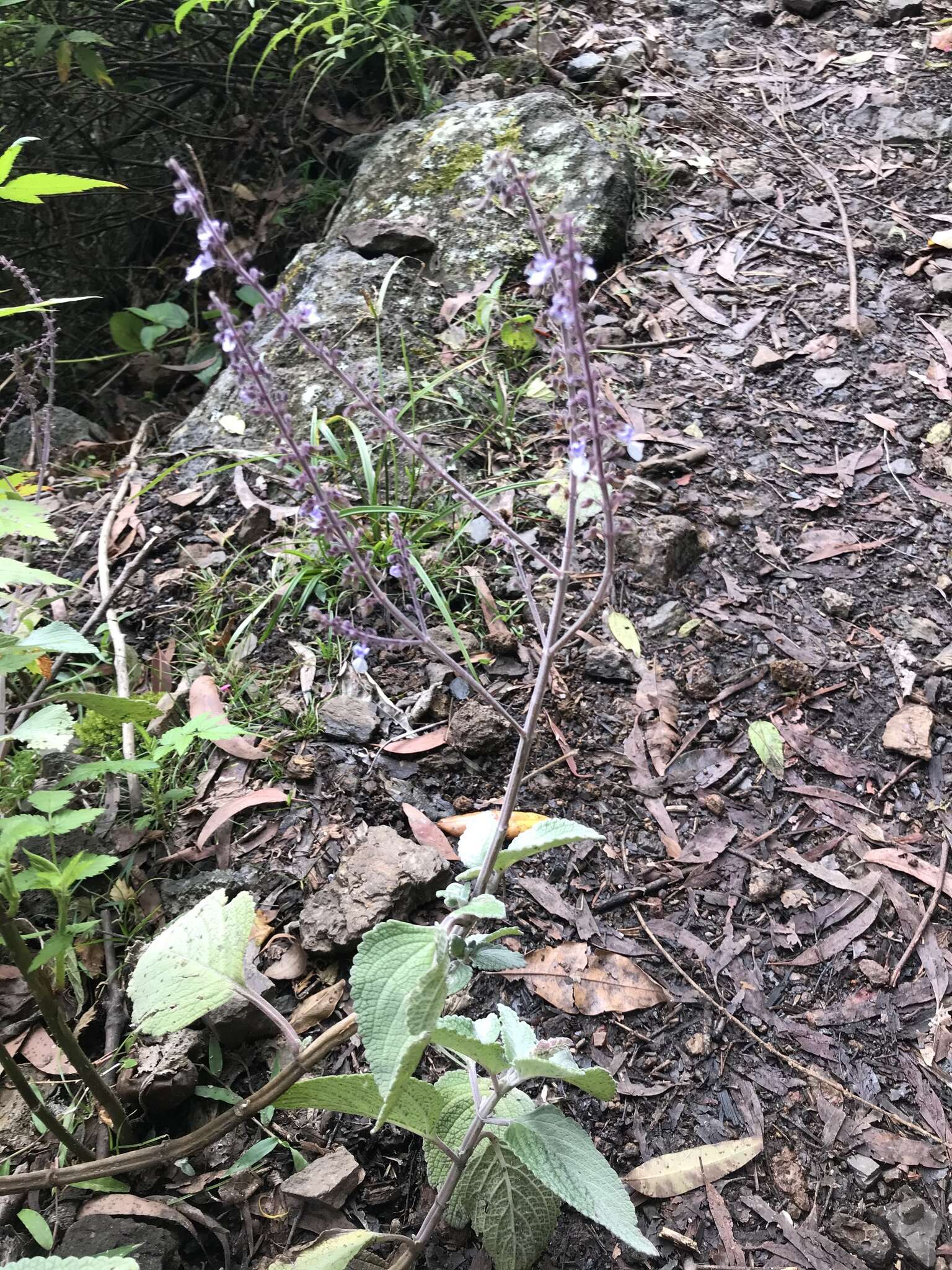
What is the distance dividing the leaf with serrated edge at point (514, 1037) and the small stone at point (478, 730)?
0.91 m

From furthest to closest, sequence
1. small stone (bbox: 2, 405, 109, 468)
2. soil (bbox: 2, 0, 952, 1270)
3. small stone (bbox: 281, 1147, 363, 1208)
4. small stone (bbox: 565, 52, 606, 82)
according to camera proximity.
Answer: small stone (bbox: 565, 52, 606, 82) → small stone (bbox: 2, 405, 109, 468) → soil (bbox: 2, 0, 952, 1270) → small stone (bbox: 281, 1147, 363, 1208)

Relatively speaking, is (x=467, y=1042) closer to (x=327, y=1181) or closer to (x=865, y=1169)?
(x=327, y=1181)

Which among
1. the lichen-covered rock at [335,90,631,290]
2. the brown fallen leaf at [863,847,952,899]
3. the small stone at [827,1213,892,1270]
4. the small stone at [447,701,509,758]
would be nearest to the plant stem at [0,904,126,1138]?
the small stone at [447,701,509,758]

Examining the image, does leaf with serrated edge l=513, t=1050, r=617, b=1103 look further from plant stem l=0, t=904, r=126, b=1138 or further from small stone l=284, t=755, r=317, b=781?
small stone l=284, t=755, r=317, b=781

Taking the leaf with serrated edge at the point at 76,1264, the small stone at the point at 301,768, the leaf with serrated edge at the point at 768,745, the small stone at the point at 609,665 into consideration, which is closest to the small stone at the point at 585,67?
the small stone at the point at 609,665

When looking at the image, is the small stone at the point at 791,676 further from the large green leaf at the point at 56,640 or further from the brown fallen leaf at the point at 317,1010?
the large green leaf at the point at 56,640

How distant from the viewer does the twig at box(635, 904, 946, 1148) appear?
5.79 ft

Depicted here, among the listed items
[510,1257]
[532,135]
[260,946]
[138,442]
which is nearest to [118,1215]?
[260,946]

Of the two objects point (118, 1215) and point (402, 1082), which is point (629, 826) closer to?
point (402, 1082)

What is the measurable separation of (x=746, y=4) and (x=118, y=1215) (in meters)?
6.49

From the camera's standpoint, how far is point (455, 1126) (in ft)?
5.36

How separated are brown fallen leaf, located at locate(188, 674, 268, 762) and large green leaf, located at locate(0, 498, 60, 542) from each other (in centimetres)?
92

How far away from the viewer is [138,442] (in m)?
3.67

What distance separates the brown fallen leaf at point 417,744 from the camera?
7.96 ft
